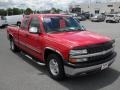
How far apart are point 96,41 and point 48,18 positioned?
6.78 feet

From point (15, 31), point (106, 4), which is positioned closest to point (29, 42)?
point (15, 31)

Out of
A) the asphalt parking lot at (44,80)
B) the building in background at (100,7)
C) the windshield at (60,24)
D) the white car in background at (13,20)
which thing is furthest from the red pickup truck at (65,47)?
the building in background at (100,7)

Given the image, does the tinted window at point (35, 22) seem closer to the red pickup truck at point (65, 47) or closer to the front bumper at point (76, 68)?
the red pickup truck at point (65, 47)

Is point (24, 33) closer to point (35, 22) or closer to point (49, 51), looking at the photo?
point (35, 22)

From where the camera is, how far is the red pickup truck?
5.27 metres

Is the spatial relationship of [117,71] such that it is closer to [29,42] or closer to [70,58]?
[70,58]

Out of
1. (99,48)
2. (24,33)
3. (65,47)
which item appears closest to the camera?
(65,47)

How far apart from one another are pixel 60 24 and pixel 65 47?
1682mm

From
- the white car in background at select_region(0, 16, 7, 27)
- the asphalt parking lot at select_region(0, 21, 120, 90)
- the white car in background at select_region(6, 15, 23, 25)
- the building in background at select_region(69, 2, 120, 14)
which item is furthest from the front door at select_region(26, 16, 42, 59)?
the building in background at select_region(69, 2, 120, 14)

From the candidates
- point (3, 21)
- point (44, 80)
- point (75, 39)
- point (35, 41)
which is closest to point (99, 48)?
point (75, 39)

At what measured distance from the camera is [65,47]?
5.34 metres

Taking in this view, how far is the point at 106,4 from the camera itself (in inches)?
4190

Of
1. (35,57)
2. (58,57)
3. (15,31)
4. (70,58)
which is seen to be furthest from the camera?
(15,31)

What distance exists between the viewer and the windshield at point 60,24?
21.7 feet
